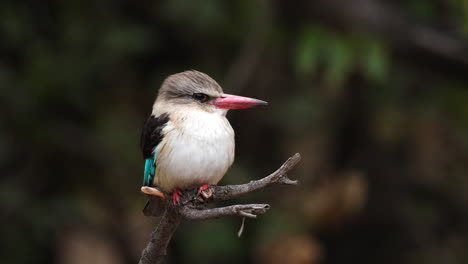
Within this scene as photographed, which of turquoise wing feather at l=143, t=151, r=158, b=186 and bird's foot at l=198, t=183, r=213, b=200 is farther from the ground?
bird's foot at l=198, t=183, r=213, b=200

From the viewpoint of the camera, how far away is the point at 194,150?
122 inches

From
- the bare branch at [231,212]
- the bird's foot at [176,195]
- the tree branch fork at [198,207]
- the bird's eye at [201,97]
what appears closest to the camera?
the bare branch at [231,212]

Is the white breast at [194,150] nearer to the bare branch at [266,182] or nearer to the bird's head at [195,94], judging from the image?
the bird's head at [195,94]

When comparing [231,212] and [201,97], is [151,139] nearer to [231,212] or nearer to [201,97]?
[201,97]

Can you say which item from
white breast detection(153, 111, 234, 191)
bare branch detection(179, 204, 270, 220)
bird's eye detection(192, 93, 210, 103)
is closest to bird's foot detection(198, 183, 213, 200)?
bare branch detection(179, 204, 270, 220)

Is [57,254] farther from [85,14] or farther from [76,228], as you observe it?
[85,14]

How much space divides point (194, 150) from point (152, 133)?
302 mm

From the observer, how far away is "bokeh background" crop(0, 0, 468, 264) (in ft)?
19.5

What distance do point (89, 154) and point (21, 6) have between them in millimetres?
1393

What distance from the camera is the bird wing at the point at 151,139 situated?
3.28 m

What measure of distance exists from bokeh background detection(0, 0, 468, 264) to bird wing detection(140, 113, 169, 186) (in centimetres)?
238

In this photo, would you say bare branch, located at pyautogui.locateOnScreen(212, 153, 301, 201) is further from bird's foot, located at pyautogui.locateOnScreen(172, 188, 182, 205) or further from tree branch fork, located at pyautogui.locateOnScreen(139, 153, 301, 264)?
bird's foot, located at pyautogui.locateOnScreen(172, 188, 182, 205)

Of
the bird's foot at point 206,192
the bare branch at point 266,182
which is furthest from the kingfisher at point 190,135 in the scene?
the bare branch at point 266,182

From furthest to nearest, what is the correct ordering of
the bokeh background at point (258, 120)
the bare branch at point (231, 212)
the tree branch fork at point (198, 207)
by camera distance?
the bokeh background at point (258, 120), the tree branch fork at point (198, 207), the bare branch at point (231, 212)
